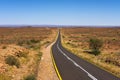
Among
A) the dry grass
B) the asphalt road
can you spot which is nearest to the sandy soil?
the asphalt road

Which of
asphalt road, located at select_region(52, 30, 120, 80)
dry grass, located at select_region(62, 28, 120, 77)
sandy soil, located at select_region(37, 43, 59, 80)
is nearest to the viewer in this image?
asphalt road, located at select_region(52, 30, 120, 80)

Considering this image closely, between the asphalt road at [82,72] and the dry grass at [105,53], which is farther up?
the asphalt road at [82,72]

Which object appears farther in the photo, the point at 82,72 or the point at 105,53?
the point at 105,53

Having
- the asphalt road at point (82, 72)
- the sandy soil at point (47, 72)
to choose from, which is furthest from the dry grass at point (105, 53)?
the sandy soil at point (47, 72)

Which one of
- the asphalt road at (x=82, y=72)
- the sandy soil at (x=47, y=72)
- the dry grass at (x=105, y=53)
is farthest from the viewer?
the dry grass at (x=105, y=53)

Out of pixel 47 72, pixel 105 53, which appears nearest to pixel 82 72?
pixel 47 72

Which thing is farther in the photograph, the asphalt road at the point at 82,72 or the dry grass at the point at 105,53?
the dry grass at the point at 105,53

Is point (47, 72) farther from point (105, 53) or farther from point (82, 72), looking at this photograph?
point (105, 53)

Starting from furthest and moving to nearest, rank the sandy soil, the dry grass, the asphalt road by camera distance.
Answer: the dry grass, the sandy soil, the asphalt road

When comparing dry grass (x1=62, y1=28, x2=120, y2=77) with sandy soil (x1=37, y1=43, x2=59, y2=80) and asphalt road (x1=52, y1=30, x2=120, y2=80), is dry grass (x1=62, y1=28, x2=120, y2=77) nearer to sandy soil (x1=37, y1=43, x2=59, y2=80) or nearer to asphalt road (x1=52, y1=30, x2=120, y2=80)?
asphalt road (x1=52, y1=30, x2=120, y2=80)

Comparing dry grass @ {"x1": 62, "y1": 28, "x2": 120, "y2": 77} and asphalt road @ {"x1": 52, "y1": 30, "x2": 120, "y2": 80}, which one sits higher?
asphalt road @ {"x1": 52, "y1": 30, "x2": 120, "y2": 80}

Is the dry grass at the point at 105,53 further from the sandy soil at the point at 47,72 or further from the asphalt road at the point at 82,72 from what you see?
the sandy soil at the point at 47,72

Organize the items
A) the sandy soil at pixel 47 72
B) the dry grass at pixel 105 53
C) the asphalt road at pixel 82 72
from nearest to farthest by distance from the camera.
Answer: the asphalt road at pixel 82 72 → the sandy soil at pixel 47 72 → the dry grass at pixel 105 53

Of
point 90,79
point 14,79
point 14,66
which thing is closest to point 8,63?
point 14,66
